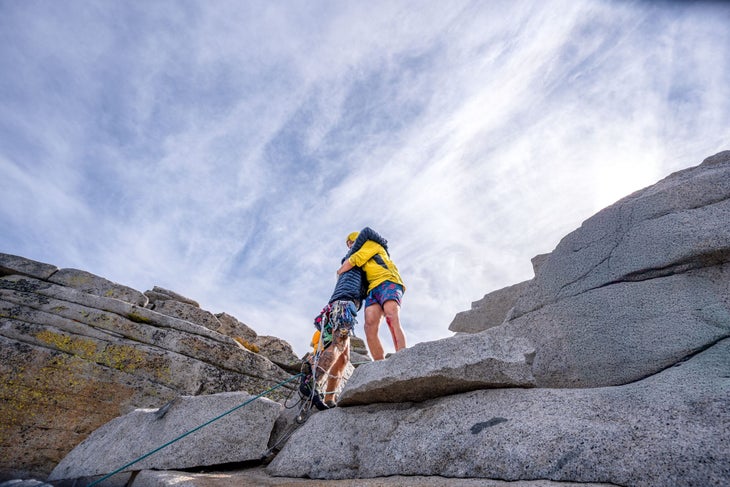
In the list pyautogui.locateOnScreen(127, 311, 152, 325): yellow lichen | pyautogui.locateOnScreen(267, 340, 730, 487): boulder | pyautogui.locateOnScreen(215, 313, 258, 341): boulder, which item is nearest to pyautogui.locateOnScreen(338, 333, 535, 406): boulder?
pyautogui.locateOnScreen(267, 340, 730, 487): boulder

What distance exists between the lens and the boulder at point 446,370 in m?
4.43

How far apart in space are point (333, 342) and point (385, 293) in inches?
51.1

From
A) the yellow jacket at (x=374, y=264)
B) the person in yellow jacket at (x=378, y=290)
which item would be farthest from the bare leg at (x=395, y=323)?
the yellow jacket at (x=374, y=264)

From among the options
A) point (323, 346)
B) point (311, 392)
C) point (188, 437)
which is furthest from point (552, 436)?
point (188, 437)

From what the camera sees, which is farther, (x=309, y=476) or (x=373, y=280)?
(x=373, y=280)

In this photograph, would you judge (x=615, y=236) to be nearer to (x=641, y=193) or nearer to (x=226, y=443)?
(x=641, y=193)

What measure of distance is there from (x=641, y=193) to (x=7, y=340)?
13.3 m

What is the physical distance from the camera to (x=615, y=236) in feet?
19.8

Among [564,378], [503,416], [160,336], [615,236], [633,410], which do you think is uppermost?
[160,336]

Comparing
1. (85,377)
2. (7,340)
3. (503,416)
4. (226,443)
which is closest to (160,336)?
(85,377)

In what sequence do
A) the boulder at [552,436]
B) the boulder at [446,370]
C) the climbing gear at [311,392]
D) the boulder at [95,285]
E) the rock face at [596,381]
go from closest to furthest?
the boulder at [552,436], the rock face at [596,381], the boulder at [446,370], the climbing gear at [311,392], the boulder at [95,285]

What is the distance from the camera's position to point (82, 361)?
895cm

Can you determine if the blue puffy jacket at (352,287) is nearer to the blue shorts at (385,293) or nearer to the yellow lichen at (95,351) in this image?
the blue shorts at (385,293)

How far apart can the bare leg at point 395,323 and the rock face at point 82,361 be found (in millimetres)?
4918
